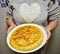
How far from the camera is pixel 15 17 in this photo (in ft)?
3.63

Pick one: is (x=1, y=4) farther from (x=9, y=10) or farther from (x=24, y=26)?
(x=24, y=26)

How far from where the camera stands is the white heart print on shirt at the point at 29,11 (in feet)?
3.56

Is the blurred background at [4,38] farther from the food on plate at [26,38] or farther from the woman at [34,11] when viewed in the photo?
the food on plate at [26,38]

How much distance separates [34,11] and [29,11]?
0.04m

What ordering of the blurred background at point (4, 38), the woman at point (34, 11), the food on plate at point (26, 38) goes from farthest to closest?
the blurred background at point (4, 38) < the woman at point (34, 11) < the food on plate at point (26, 38)

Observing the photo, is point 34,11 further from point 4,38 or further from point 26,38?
point 4,38

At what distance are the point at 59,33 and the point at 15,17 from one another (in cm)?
39

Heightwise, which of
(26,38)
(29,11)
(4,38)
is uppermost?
(29,11)

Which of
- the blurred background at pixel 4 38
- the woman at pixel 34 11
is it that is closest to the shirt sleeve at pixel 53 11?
the woman at pixel 34 11

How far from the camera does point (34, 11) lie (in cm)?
109

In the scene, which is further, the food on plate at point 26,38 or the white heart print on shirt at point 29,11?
the white heart print on shirt at point 29,11

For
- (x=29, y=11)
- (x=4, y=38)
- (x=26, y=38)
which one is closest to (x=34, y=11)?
(x=29, y=11)

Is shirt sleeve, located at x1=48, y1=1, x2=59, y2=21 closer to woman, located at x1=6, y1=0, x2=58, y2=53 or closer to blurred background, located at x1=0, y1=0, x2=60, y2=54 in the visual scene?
woman, located at x1=6, y1=0, x2=58, y2=53

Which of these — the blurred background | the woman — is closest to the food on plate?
the woman
